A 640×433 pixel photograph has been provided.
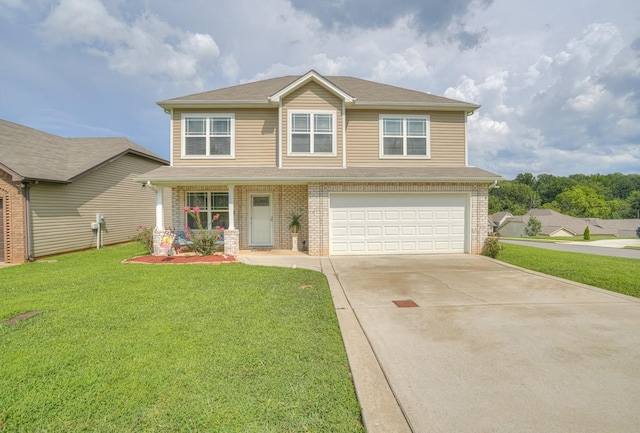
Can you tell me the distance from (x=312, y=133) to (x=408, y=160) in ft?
13.2

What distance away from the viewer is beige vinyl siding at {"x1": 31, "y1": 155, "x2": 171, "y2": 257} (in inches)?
437

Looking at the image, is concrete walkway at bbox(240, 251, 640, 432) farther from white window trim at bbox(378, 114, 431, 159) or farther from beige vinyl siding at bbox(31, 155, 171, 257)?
beige vinyl siding at bbox(31, 155, 171, 257)

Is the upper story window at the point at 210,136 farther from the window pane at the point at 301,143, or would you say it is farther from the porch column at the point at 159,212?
the window pane at the point at 301,143

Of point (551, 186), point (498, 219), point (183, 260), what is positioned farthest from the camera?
point (551, 186)

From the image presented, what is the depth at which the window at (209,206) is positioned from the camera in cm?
→ 1221

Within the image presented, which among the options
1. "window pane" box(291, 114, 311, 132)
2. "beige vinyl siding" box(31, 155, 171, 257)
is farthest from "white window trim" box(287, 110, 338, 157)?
"beige vinyl siding" box(31, 155, 171, 257)

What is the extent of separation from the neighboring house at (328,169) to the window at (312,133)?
39mm

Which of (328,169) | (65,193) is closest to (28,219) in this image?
(65,193)

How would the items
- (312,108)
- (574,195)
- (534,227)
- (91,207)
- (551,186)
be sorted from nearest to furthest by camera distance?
(312,108), (91,207), (534,227), (574,195), (551,186)

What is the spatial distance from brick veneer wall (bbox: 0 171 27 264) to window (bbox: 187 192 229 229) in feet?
17.5

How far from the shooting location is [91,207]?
1320 centimetres

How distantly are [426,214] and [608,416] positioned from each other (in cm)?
903

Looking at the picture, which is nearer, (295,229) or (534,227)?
(295,229)

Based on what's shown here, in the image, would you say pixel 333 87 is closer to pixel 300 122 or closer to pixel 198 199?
pixel 300 122
